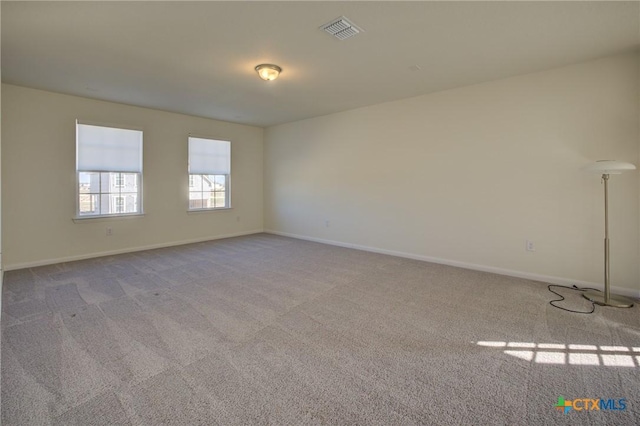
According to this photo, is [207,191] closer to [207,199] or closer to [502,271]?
[207,199]

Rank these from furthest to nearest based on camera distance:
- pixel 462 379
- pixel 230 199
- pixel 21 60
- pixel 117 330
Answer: pixel 230 199 → pixel 21 60 → pixel 117 330 → pixel 462 379

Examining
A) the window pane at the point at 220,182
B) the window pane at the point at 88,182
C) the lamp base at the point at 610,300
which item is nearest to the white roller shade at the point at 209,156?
the window pane at the point at 220,182

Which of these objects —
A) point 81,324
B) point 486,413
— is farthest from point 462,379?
point 81,324

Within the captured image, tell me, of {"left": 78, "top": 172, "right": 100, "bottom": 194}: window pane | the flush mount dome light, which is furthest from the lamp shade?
{"left": 78, "top": 172, "right": 100, "bottom": 194}: window pane

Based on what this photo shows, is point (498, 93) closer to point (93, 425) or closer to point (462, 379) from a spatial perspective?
point (462, 379)

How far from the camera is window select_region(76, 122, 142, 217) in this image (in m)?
4.76

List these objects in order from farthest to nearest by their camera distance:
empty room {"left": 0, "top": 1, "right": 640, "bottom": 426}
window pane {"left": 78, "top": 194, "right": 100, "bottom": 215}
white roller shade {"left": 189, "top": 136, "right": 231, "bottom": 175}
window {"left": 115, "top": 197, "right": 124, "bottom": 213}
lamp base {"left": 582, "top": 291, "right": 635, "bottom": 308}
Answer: white roller shade {"left": 189, "top": 136, "right": 231, "bottom": 175}
window {"left": 115, "top": 197, "right": 124, "bottom": 213}
window pane {"left": 78, "top": 194, "right": 100, "bottom": 215}
lamp base {"left": 582, "top": 291, "right": 635, "bottom": 308}
empty room {"left": 0, "top": 1, "right": 640, "bottom": 426}

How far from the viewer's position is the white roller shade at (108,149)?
4734mm

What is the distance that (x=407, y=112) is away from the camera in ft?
15.8

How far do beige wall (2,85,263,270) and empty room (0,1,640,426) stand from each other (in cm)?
3

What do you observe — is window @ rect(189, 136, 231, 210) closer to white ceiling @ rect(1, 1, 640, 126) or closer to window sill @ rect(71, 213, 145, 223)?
window sill @ rect(71, 213, 145, 223)

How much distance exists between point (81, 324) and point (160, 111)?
4.27 metres

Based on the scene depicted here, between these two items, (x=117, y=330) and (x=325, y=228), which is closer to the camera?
(x=117, y=330)

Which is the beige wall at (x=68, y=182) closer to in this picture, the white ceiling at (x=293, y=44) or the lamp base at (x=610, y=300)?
the white ceiling at (x=293, y=44)
